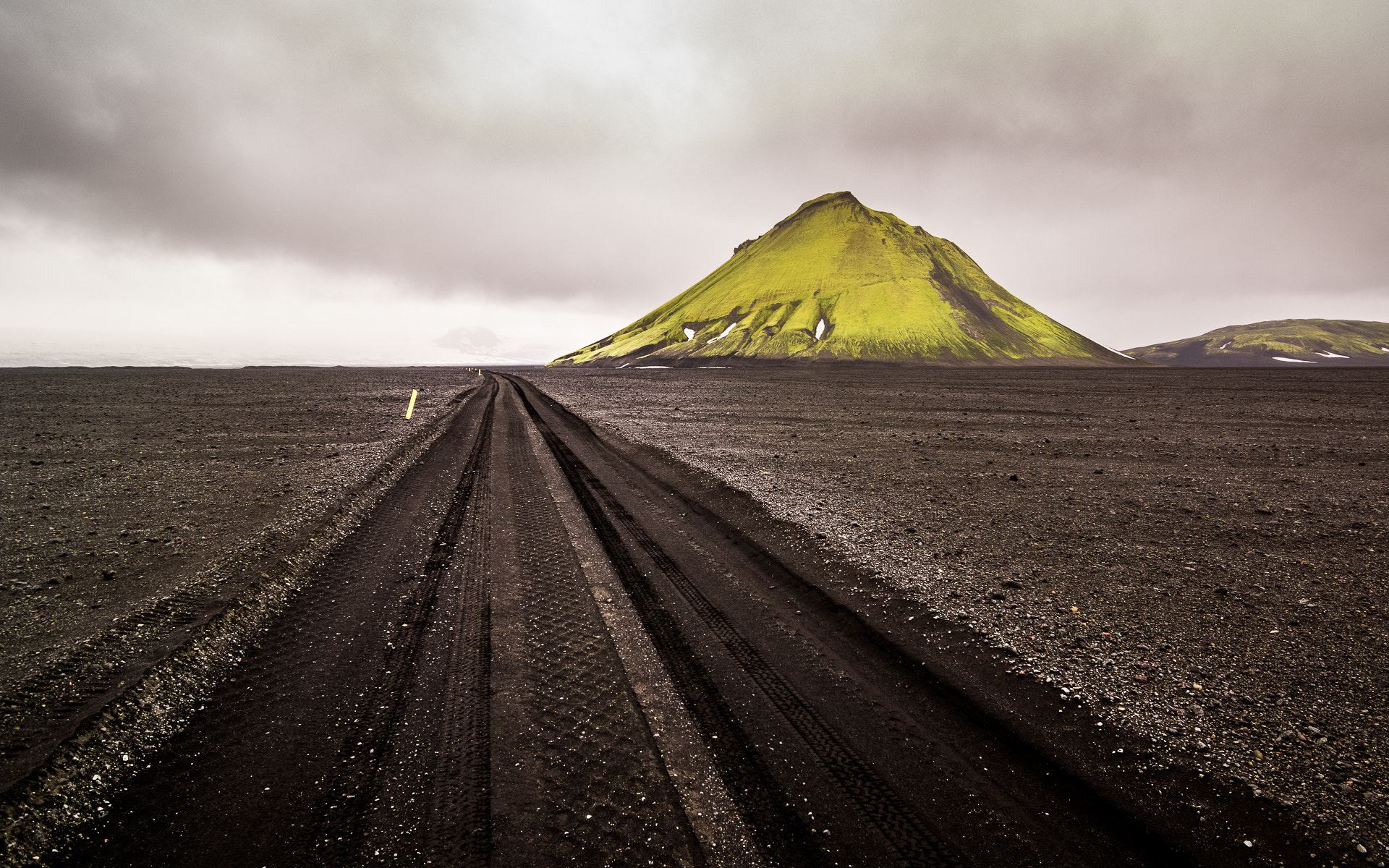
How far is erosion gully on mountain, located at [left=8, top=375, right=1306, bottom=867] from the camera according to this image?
314 cm

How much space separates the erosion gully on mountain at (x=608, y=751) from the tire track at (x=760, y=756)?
0.06 ft

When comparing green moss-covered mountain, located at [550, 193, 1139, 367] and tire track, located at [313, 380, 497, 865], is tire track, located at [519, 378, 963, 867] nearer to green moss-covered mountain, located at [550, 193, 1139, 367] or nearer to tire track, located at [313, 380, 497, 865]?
tire track, located at [313, 380, 497, 865]

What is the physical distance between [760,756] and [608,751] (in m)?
1.12

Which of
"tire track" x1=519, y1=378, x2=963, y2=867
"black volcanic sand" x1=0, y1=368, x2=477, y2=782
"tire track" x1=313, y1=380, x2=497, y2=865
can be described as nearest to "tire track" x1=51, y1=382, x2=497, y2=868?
"tire track" x1=313, y1=380, x2=497, y2=865

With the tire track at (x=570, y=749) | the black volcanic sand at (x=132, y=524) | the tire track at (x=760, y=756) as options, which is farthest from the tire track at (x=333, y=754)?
the tire track at (x=760, y=756)

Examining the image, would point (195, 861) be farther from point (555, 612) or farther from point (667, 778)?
point (555, 612)

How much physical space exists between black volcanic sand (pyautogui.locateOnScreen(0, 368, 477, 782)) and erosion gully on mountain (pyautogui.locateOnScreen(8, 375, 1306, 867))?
52.3 inches

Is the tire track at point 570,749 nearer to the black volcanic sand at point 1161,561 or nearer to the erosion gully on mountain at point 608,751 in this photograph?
the erosion gully on mountain at point 608,751

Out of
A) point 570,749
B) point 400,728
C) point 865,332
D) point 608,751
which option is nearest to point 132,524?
point 400,728

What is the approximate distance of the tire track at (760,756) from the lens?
3209mm

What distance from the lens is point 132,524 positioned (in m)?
9.16

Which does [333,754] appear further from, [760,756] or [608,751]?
[760,756]

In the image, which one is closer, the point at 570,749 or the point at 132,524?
the point at 570,749

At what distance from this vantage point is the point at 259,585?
6.51m
